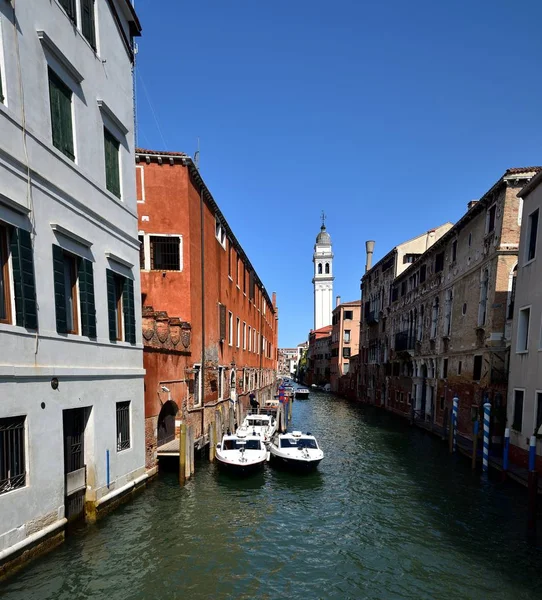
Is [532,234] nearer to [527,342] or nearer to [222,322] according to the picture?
[527,342]

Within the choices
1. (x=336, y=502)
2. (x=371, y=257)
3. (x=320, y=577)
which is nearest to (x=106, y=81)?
(x=320, y=577)

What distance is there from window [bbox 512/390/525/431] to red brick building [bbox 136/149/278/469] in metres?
11.9

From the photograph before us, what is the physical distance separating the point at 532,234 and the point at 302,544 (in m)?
12.5

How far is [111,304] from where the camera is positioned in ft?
33.8

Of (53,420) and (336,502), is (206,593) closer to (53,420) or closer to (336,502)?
(53,420)

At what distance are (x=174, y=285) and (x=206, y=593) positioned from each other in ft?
34.8

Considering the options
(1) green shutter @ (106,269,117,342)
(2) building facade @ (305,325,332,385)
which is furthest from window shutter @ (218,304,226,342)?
(2) building facade @ (305,325,332,385)

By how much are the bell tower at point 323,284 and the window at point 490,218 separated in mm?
71569

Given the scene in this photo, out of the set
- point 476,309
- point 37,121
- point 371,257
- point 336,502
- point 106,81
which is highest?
point 371,257

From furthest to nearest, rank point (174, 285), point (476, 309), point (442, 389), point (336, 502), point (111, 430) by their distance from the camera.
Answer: point (442, 389) → point (476, 309) → point (174, 285) → point (336, 502) → point (111, 430)

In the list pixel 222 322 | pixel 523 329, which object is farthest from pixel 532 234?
Answer: pixel 222 322

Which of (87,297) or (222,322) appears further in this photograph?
(222,322)

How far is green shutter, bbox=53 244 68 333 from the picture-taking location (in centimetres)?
806

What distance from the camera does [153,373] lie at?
41.2 ft
